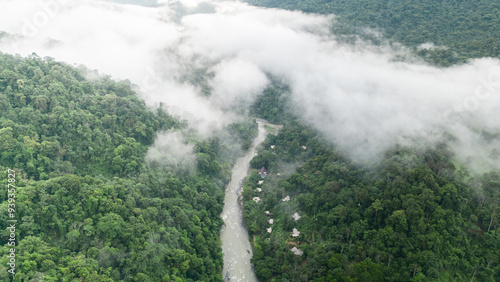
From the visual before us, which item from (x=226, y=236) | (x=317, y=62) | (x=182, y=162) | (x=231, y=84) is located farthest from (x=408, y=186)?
(x=231, y=84)

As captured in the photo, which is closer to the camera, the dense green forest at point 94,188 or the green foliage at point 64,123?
the dense green forest at point 94,188

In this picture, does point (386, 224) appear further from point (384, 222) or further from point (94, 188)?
point (94, 188)

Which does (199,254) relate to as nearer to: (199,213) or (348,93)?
(199,213)

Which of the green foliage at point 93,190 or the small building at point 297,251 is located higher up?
the green foliage at point 93,190

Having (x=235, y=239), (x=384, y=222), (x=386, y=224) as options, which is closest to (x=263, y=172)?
(x=235, y=239)

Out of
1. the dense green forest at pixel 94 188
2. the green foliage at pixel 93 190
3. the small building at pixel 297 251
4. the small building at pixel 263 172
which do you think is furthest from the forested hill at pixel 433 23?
the green foliage at pixel 93 190

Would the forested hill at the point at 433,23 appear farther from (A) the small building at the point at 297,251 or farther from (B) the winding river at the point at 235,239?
(A) the small building at the point at 297,251
